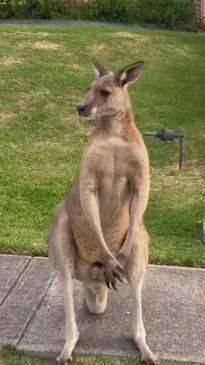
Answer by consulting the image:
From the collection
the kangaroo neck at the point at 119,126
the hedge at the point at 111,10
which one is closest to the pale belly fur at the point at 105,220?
the kangaroo neck at the point at 119,126

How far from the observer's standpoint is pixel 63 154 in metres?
8.50

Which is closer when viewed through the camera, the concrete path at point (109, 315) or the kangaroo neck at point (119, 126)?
the kangaroo neck at point (119, 126)

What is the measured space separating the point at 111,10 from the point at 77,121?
26.6ft

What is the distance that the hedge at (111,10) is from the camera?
1691 cm

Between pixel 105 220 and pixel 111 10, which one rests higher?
pixel 105 220

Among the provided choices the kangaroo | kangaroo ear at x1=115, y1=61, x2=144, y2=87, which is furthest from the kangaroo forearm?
kangaroo ear at x1=115, y1=61, x2=144, y2=87

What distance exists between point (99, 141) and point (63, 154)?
4765 mm

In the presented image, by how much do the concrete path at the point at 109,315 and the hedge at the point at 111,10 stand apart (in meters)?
12.7

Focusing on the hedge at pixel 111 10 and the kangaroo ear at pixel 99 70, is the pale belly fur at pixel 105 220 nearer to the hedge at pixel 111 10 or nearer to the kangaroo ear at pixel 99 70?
the kangaroo ear at pixel 99 70

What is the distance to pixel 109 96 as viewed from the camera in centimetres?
369

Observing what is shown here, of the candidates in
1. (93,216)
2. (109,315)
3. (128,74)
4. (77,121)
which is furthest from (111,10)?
(93,216)

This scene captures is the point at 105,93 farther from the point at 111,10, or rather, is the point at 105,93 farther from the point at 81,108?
the point at 111,10

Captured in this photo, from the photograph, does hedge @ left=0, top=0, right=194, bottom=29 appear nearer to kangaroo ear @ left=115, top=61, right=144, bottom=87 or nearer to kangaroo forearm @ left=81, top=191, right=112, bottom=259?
kangaroo ear @ left=115, top=61, right=144, bottom=87

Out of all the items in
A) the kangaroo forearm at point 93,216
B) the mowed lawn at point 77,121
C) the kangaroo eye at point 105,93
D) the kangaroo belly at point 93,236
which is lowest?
the mowed lawn at point 77,121
